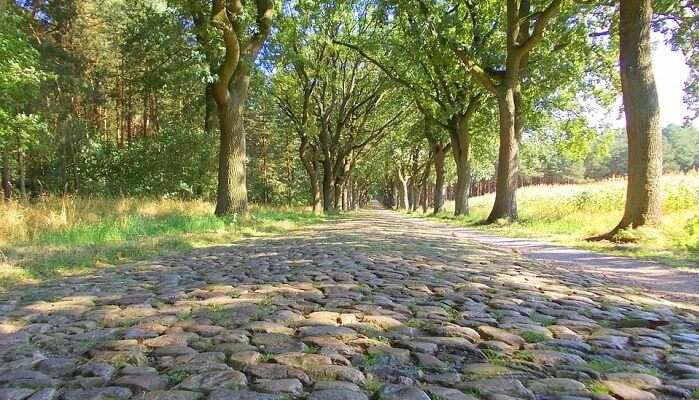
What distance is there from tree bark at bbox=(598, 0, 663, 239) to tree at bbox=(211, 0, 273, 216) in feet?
33.8

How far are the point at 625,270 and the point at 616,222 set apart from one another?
637cm

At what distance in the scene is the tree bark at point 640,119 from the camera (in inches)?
425

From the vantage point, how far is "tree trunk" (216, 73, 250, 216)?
1562 centimetres

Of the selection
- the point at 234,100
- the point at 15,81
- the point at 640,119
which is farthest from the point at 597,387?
the point at 15,81

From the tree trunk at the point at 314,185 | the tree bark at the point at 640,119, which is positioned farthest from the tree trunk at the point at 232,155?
the tree trunk at the point at 314,185

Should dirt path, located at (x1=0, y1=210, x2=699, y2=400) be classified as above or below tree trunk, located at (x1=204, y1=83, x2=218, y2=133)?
below

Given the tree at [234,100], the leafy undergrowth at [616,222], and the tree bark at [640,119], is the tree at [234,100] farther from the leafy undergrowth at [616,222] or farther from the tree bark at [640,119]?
the tree bark at [640,119]

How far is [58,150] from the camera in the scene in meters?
23.4

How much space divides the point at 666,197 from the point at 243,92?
42.6 feet

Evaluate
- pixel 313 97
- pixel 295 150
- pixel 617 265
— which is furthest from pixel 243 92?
pixel 295 150

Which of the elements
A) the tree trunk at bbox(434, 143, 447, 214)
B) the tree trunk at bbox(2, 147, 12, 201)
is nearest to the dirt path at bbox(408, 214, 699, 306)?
the tree trunk at bbox(2, 147, 12, 201)

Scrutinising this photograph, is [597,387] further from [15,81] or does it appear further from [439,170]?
[439,170]

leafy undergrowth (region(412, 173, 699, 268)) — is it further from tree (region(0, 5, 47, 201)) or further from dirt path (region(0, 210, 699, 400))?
tree (region(0, 5, 47, 201))

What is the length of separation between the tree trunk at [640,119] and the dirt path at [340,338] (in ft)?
17.4
